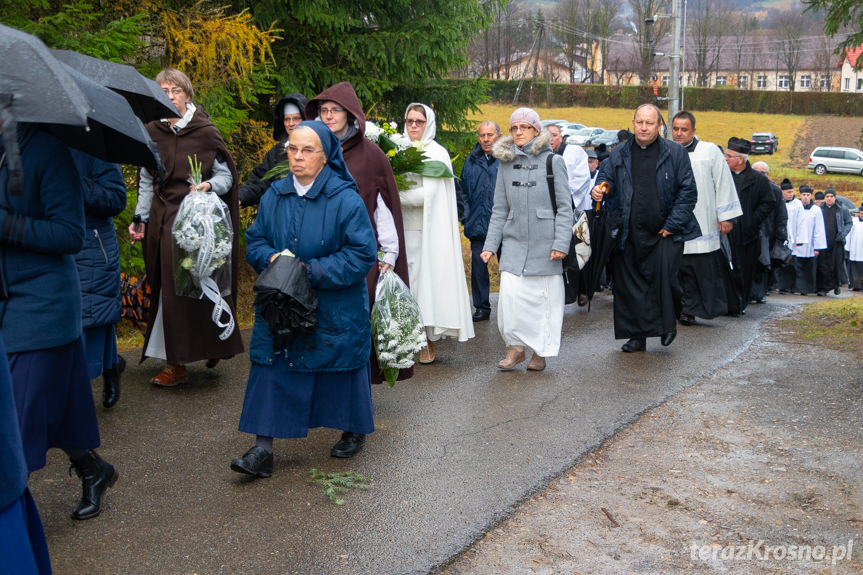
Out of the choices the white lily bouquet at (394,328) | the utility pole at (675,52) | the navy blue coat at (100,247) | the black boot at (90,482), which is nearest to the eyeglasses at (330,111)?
the white lily bouquet at (394,328)

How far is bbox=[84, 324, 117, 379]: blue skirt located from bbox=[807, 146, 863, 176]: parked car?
5168 centimetres

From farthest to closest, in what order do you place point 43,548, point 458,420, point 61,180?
point 458,420 < point 61,180 < point 43,548

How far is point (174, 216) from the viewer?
22.8 ft

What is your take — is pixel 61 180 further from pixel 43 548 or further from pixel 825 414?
pixel 825 414

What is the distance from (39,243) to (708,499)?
11.6ft

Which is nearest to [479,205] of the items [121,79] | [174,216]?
[174,216]

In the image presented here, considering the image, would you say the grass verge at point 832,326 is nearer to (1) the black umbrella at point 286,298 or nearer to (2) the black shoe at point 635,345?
(2) the black shoe at point 635,345

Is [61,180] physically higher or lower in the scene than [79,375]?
higher

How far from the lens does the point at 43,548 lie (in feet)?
8.85

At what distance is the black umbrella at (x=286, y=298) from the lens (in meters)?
4.99

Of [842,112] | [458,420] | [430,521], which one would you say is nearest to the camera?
[430,521]

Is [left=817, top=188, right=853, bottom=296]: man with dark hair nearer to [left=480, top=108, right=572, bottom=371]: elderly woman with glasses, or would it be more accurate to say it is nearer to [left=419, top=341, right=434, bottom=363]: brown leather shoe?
[left=480, top=108, right=572, bottom=371]: elderly woman with glasses

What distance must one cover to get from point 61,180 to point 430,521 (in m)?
2.34

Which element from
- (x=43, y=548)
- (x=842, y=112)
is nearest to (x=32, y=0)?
(x=43, y=548)
